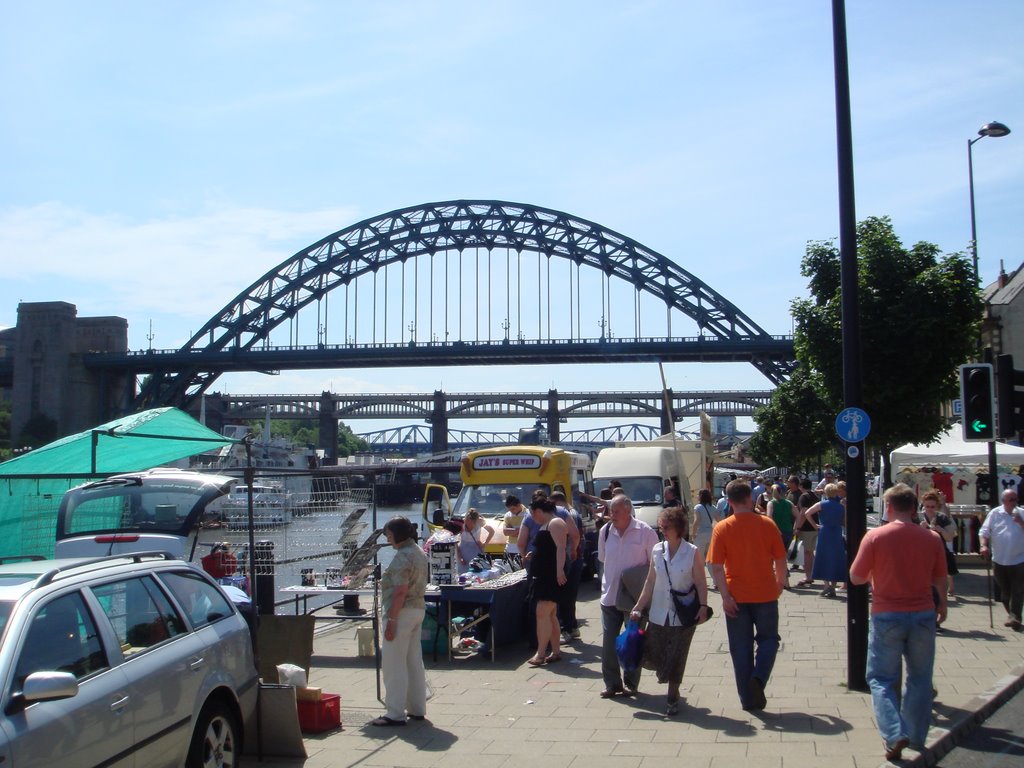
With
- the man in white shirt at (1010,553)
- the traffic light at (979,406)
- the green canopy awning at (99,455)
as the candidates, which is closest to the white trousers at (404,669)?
the traffic light at (979,406)

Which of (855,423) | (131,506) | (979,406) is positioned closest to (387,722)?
(855,423)

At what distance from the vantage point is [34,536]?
1305 cm

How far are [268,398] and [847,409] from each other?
379 feet

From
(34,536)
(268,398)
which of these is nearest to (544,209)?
(268,398)

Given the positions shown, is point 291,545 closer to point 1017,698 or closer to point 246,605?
point 246,605

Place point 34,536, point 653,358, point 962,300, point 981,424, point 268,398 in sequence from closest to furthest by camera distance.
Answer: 1. point 981,424
2. point 34,536
3. point 962,300
4. point 653,358
5. point 268,398

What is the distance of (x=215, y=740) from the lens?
20.7 feet

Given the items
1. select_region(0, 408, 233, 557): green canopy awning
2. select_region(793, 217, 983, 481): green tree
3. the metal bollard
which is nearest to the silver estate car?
the metal bollard

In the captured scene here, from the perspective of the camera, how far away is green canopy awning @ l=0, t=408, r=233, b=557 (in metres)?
13.4

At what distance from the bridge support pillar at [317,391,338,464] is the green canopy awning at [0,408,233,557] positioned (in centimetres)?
9253

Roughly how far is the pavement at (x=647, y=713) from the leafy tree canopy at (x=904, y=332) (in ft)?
23.0

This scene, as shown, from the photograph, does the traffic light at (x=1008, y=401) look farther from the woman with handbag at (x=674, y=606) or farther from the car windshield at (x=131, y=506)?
the car windshield at (x=131, y=506)

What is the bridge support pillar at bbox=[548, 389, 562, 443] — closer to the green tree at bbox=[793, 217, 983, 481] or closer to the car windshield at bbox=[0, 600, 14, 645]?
the green tree at bbox=[793, 217, 983, 481]

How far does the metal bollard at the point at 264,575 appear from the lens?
11141mm
